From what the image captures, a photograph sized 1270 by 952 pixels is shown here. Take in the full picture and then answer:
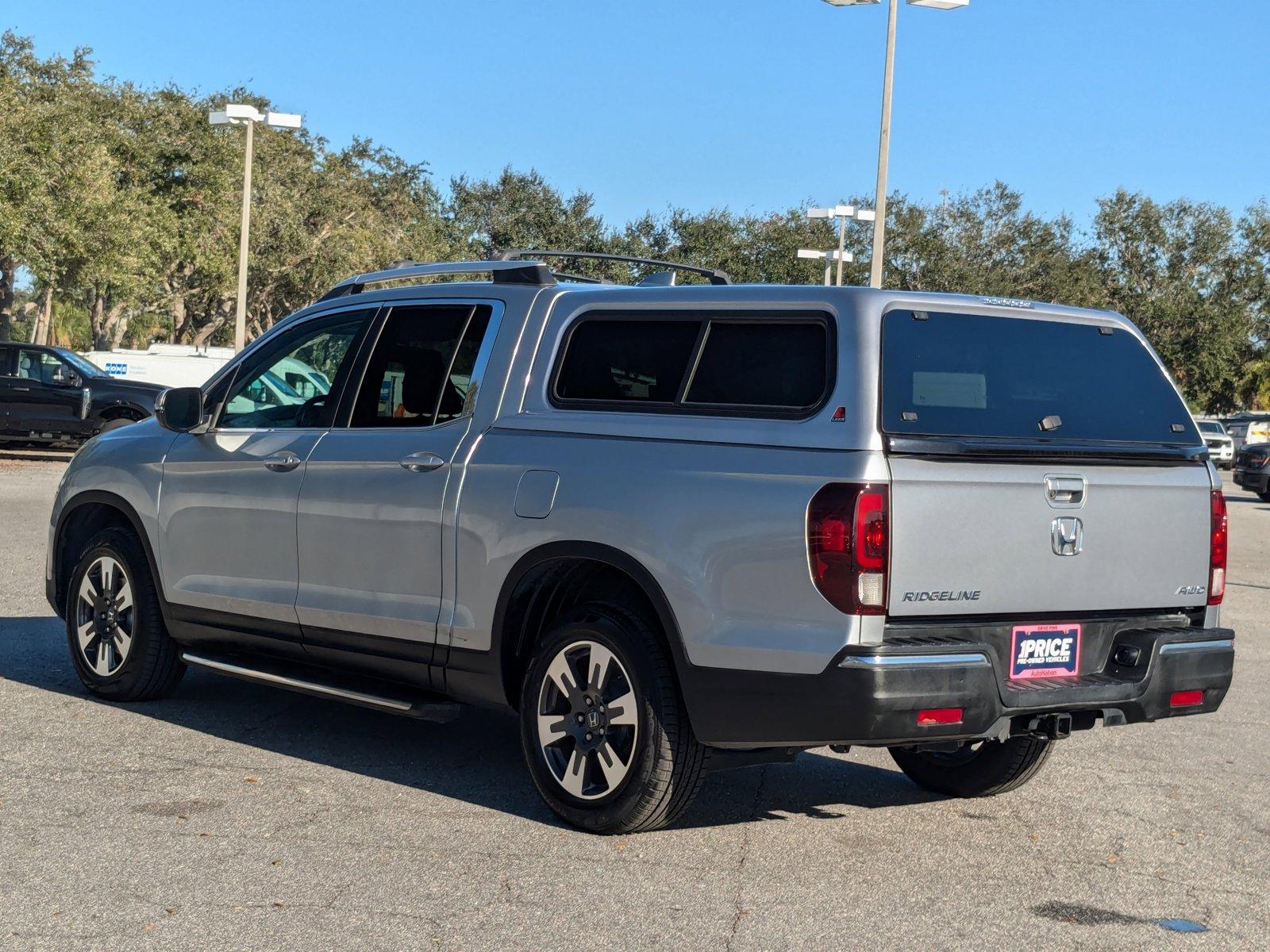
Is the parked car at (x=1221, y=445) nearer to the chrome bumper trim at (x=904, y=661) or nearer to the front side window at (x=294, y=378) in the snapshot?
the front side window at (x=294, y=378)

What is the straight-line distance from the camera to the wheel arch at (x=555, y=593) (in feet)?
17.8

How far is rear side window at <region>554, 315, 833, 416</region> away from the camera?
5.25 meters

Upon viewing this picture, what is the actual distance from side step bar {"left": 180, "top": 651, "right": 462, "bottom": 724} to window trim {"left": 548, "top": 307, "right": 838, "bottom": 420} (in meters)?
1.24

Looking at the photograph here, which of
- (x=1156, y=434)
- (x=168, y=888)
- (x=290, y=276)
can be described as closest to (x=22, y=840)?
(x=168, y=888)

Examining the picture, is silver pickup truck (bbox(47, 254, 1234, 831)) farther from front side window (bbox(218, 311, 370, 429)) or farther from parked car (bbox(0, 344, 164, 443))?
parked car (bbox(0, 344, 164, 443))

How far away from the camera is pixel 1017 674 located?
17.3 feet

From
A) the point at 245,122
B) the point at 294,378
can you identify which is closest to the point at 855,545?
the point at 294,378

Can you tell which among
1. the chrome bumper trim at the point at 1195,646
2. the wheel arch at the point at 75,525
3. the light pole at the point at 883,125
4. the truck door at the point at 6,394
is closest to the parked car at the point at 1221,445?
the light pole at the point at 883,125

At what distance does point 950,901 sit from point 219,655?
3.62 m

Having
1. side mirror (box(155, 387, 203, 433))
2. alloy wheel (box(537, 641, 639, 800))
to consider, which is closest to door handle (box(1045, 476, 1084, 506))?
alloy wheel (box(537, 641, 639, 800))

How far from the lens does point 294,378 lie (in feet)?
24.2

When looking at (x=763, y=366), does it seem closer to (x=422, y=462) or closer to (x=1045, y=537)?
(x=1045, y=537)

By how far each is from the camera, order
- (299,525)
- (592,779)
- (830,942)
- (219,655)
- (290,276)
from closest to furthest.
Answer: (830,942) < (592,779) < (299,525) < (219,655) < (290,276)

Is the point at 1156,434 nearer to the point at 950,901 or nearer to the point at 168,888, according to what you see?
the point at 950,901
